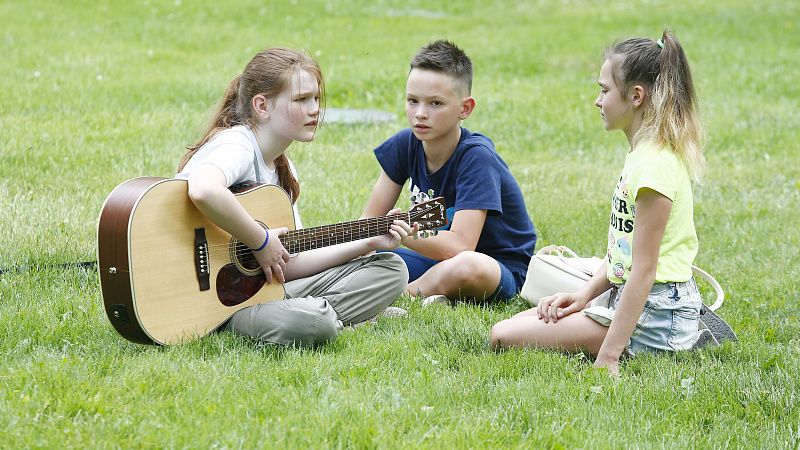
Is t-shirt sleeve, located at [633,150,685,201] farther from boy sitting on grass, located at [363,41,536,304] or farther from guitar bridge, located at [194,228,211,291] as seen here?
guitar bridge, located at [194,228,211,291]

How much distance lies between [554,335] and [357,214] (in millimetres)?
2492

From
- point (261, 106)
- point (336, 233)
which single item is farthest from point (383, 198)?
point (261, 106)

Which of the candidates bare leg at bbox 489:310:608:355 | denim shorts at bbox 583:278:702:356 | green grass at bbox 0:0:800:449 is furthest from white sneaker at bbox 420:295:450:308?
denim shorts at bbox 583:278:702:356

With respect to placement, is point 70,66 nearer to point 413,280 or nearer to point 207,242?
point 413,280

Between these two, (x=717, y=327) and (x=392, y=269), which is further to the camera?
(x=392, y=269)

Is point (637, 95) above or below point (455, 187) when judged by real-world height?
above

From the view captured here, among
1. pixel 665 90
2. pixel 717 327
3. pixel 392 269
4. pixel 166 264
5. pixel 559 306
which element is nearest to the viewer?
pixel 166 264

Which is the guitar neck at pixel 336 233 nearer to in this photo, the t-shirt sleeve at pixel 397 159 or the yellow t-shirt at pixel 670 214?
the t-shirt sleeve at pixel 397 159

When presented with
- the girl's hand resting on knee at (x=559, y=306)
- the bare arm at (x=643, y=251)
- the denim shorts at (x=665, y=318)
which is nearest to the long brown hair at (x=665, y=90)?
the bare arm at (x=643, y=251)

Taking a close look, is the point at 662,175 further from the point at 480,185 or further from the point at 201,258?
the point at 201,258

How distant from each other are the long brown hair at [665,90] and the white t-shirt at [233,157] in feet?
4.95

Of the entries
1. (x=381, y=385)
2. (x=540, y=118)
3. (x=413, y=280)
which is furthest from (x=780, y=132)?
(x=381, y=385)

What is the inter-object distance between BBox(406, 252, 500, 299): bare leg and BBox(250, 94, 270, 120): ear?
1.18 metres

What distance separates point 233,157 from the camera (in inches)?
158
